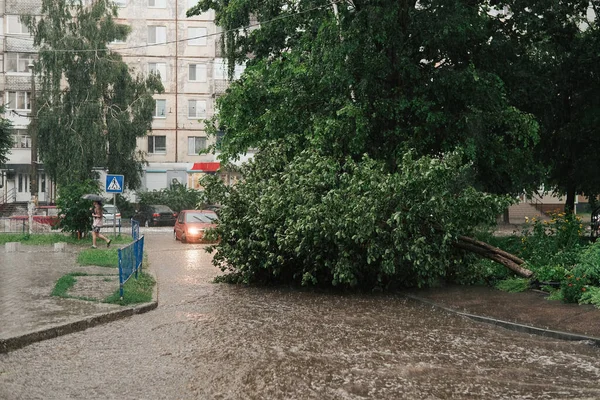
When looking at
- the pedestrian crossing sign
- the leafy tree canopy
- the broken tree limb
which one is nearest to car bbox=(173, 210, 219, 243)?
the pedestrian crossing sign

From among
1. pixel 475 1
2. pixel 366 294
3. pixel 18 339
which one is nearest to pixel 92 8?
pixel 475 1

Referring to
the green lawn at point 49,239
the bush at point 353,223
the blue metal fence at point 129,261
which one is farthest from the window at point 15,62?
the bush at point 353,223

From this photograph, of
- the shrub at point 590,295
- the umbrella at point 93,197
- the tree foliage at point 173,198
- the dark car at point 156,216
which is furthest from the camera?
the tree foliage at point 173,198

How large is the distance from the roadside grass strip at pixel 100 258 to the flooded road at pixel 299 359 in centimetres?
732

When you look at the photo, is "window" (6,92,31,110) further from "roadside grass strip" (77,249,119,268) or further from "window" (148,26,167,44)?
"roadside grass strip" (77,249,119,268)

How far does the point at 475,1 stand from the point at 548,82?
12.7ft

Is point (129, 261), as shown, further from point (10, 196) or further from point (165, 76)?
point (165, 76)

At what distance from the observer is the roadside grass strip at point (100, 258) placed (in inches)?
800

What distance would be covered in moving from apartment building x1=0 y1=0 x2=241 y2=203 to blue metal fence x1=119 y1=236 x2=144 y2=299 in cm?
4632

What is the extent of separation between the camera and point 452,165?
49.6 feet

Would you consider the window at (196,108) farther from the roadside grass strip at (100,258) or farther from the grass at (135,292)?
→ the grass at (135,292)

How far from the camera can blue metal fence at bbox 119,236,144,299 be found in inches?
523

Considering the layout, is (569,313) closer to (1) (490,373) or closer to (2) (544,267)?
(2) (544,267)

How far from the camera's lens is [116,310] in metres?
12.1
